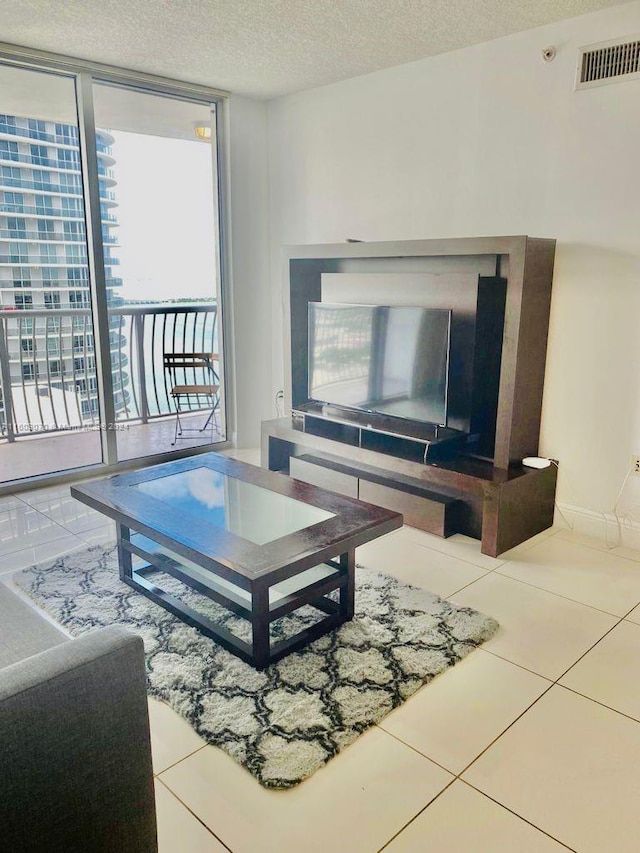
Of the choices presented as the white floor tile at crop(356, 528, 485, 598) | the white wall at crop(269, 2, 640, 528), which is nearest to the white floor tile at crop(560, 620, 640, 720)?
the white floor tile at crop(356, 528, 485, 598)

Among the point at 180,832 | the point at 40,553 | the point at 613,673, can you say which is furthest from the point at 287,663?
the point at 40,553

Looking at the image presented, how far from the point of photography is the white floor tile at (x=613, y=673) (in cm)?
213

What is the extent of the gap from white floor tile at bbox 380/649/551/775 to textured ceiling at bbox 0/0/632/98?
2834 mm

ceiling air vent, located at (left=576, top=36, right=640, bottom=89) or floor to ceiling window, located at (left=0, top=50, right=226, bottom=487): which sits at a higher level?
ceiling air vent, located at (left=576, top=36, right=640, bottom=89)

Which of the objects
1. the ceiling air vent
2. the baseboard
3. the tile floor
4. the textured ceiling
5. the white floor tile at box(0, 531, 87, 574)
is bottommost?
the white floor tile at box(0, 531, 87, 574)

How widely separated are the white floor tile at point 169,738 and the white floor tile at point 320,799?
33mm

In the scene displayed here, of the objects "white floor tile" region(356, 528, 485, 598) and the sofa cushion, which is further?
"white floor tile" region(356, 528, 485, 598)

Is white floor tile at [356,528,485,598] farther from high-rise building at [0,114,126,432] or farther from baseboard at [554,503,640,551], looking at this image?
high-rise building at [0,114,126,432]

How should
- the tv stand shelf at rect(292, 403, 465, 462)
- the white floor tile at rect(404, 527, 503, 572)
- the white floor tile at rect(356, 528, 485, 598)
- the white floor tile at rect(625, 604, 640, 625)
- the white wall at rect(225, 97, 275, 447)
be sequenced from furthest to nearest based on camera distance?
the white wall at rect(225, 97, 275, 447) < the tv stand shelf at rect(292, 403, 465, 462) < the white floor tile at rect(404, 527, 503, 572) < the white floor tile at rect(356, 528, 485, 598) < the white floor tile at rect(625, 604, 640, 625)

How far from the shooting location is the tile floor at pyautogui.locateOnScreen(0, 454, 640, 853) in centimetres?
162

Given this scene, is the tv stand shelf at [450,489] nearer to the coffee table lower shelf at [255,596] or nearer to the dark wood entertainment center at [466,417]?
the dark wood entertainment center at [466,417]

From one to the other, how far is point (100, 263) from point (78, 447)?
1.57m

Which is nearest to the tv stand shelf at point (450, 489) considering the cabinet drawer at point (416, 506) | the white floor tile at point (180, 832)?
the cabinet drawer at point (416, 506)

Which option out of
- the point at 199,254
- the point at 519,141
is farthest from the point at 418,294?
the point at 199,254
